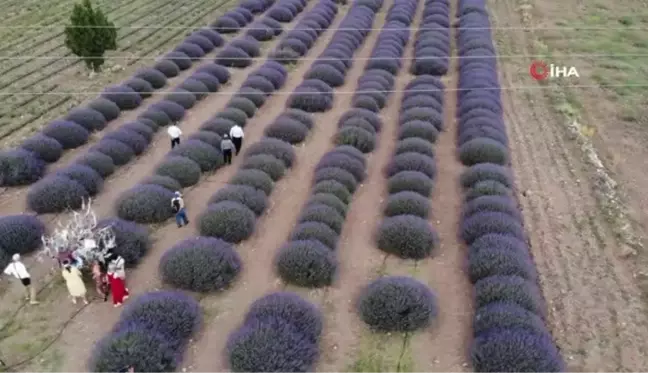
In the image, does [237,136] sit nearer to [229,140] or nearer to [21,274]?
[229,140]

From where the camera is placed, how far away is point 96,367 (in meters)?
8.56

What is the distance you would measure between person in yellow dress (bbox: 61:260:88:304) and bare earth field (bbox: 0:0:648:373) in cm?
25

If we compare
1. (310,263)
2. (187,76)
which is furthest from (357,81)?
(310,263)

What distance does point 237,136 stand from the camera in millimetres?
16453

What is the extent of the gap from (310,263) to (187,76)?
13.0 meters

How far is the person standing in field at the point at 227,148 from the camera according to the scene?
1569 centimetres

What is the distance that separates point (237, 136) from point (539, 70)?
44.6ft

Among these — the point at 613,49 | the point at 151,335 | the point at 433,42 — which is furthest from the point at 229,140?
the point at 613,49

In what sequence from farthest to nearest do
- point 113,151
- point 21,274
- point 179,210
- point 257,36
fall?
1. point 257,36
2. point 113,151
3. point 179,210
4. point 21,274

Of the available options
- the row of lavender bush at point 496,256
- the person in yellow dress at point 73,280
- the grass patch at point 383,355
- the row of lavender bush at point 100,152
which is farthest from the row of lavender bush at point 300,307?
the row of lavender bush at point 100,152

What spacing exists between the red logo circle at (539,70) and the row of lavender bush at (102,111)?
12.3 metres

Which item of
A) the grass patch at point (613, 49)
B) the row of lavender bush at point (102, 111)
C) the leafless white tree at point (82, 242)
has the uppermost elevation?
the leafless white tree at point (82, 242)

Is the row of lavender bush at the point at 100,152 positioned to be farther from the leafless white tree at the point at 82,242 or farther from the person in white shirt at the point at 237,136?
the person in white shirt at the point at 237,136

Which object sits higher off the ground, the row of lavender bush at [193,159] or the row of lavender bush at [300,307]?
the row of lavender bush at [300,307]
